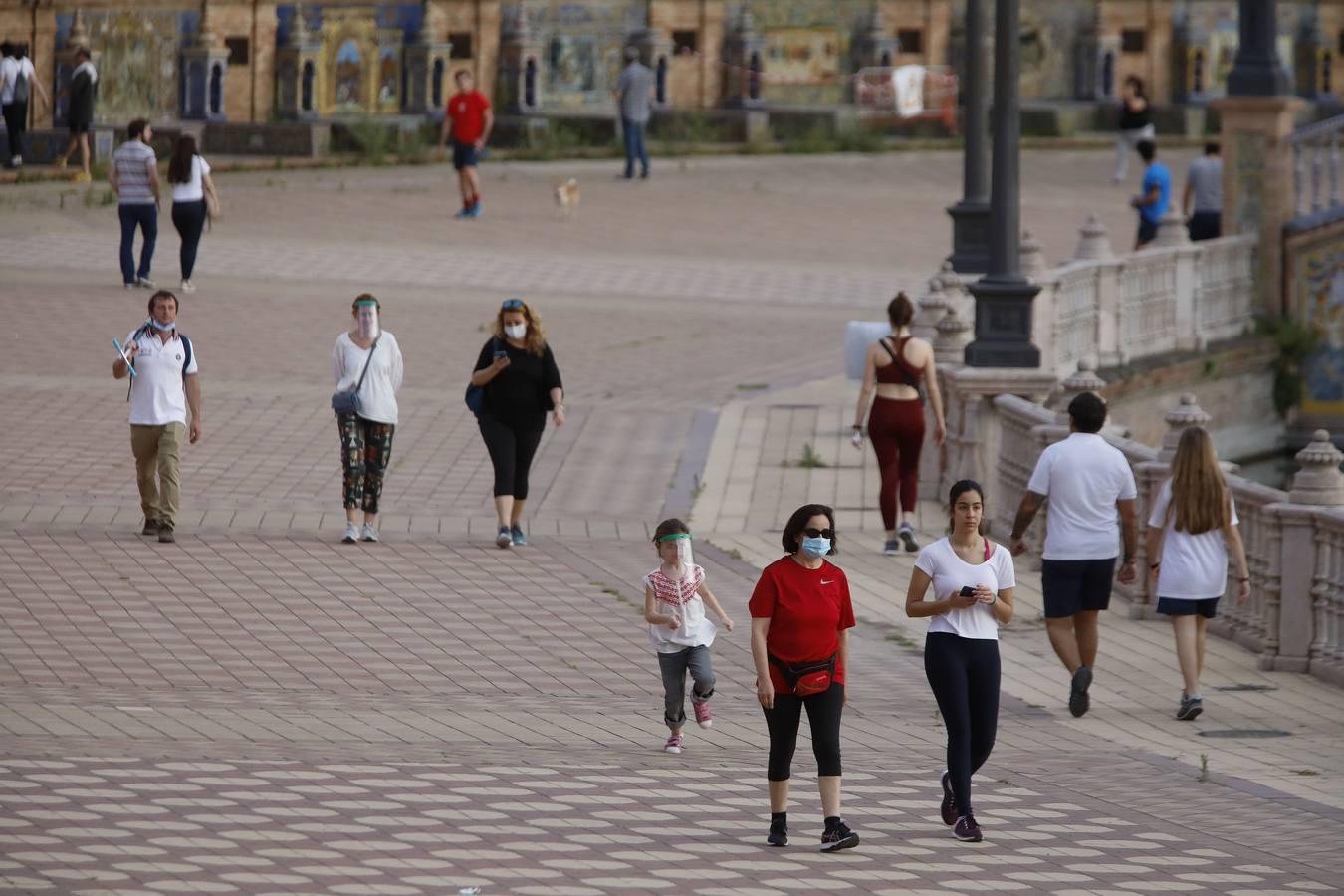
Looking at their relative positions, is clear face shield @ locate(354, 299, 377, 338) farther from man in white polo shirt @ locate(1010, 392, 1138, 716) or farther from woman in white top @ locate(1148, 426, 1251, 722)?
woman in white top @ locate(1148, 426, 1251, 722)

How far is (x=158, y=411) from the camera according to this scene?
14.2 metres

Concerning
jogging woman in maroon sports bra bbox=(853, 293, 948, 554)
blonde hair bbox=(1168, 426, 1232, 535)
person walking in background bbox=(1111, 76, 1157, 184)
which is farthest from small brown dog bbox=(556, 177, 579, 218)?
blonde hair bbox=(1168, 426, 1232, 535)

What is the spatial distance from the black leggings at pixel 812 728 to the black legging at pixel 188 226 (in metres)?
14.9

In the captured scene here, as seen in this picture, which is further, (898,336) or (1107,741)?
(898,336)

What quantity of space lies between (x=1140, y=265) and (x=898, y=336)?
29.9ft

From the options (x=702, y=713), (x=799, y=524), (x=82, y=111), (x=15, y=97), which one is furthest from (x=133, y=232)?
(x=799, y=524)

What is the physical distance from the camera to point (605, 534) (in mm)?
15203

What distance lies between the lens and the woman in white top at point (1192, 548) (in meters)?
11.1

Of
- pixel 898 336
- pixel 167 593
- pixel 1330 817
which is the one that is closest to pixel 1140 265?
pixel 898 336

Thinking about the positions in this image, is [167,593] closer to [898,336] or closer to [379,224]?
[898,336]

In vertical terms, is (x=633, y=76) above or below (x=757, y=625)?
above

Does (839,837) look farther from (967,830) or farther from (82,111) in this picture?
(82,111)

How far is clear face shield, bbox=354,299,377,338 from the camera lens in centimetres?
1420

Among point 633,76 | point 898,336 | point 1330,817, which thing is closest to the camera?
point 1330,817
